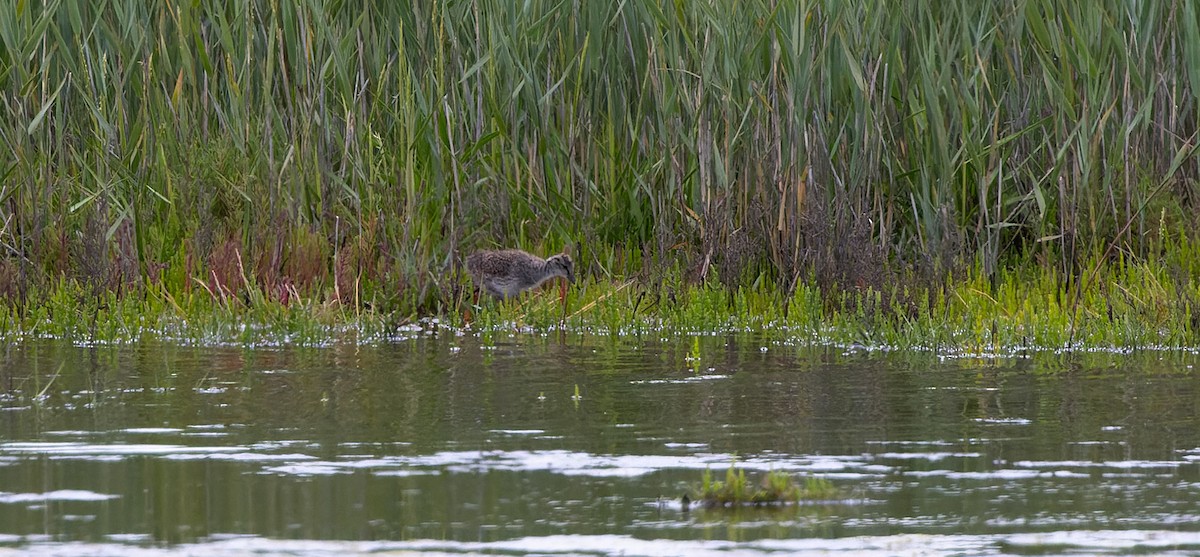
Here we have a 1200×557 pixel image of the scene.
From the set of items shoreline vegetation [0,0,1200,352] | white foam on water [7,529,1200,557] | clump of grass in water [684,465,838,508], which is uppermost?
shoreline vegetation [0,0,1200,352]

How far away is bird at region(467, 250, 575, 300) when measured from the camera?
945 centimetres

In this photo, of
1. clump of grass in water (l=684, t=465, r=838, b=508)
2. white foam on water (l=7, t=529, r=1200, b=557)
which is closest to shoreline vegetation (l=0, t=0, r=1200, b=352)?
clump of grass in water (l=684, t=465, r=838, b=508)

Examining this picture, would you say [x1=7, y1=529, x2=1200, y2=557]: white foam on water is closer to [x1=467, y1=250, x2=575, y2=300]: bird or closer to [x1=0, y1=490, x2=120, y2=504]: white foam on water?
[x1=0, y1=490, x2=120, y2=504]: white foam on water

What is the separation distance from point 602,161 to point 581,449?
17.0 ft

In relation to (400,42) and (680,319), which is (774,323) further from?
(400,42)

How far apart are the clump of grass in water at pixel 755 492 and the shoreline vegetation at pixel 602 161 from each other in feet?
13.3

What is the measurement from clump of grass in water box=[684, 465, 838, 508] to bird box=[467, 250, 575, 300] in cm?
500

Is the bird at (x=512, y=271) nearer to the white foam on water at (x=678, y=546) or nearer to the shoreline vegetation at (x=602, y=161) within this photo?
the shoreline vegetation at (x=602, y=161)

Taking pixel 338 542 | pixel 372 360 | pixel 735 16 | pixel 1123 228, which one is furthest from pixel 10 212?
pixel 338 542

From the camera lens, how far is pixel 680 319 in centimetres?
873

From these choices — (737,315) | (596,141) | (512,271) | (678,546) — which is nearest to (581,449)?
(678,546)

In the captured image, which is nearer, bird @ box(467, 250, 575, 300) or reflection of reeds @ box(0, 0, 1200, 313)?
reflection of reeds @ box(0, 0, 1200, 313)

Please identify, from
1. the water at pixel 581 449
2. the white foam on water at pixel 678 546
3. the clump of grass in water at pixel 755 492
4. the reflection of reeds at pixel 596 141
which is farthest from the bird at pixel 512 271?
the white foam on water at pixel 678 546

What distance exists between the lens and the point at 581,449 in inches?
206
